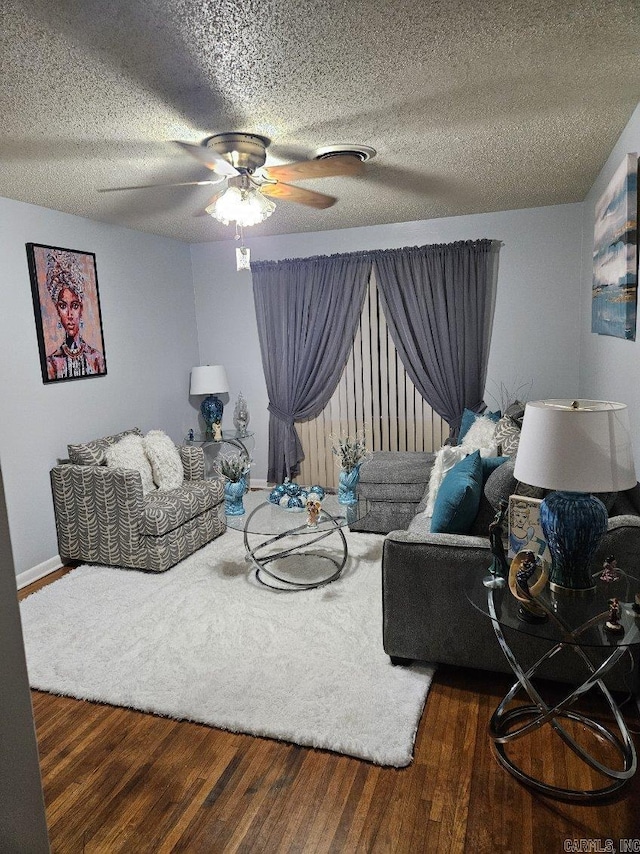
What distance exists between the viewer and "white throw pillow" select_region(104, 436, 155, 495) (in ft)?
13.6

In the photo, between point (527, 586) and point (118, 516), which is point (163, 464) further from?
point (527, 586)

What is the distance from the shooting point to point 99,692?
261 cm

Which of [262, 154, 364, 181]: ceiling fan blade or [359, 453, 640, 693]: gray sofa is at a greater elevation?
[262, 154, 364, 181]: ceiling fan blade

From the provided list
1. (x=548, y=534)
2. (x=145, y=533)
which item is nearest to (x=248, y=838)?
(x=548, y=534)

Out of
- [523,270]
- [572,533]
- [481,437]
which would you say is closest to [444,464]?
[481,437]

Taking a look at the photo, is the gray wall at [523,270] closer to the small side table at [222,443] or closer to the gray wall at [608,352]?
the gray wall at [608,352]

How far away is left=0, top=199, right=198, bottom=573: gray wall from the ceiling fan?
1709mm

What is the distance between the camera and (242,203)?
2828mm

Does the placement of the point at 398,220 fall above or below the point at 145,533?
above

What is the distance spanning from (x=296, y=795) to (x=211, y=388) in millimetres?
4029

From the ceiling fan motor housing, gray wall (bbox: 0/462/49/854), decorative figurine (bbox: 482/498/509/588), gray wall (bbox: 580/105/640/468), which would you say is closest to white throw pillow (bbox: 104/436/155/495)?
the ceiling fan motor housing

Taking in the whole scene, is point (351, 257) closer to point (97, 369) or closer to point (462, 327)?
point (462, 327)

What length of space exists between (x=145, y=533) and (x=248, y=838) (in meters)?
2.32

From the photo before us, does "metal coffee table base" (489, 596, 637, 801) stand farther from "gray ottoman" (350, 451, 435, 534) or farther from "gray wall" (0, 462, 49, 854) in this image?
"gray ottoman" (350, 451, 435, 534)
